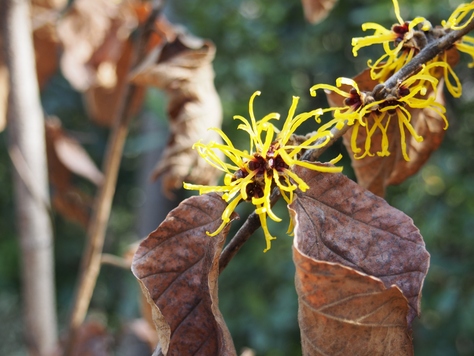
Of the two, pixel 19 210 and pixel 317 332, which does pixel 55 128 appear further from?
pixel 317 332

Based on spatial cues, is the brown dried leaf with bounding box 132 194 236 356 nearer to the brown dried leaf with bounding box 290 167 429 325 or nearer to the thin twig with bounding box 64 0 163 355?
the brown dried leaf with bounding box 290 167 429 325

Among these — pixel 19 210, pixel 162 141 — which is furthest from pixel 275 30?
pixel 19 210

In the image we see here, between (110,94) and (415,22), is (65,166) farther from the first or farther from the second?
(415,22)

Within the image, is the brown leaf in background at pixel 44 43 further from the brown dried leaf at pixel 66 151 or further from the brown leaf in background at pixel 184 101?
the brown leaf in background at pixel 184 101

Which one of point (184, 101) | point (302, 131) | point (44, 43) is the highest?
point (184, 101)

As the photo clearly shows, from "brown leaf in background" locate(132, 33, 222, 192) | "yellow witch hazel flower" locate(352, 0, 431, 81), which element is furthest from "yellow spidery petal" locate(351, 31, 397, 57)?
"brown leaf in background" locate(132, 33, 222, 192)

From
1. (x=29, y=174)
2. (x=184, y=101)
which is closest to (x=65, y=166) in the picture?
(x=29, y=174)

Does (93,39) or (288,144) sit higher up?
(288,144)

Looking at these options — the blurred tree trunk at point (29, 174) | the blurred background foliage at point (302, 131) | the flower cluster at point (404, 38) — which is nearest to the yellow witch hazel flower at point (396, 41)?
the flower cluster at point (404, 38)
